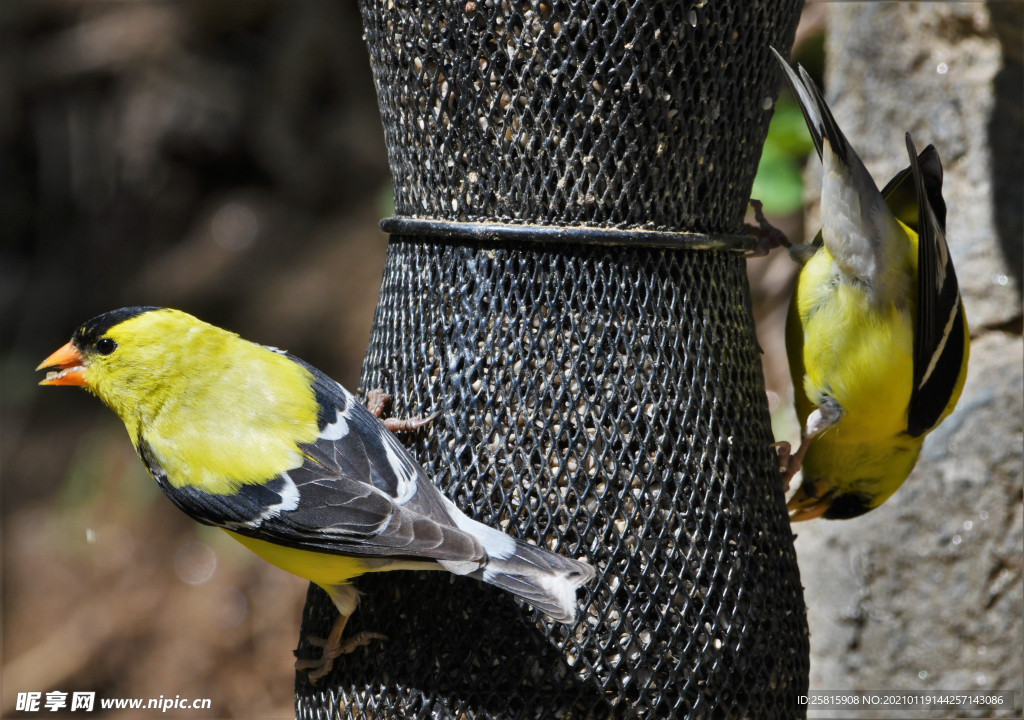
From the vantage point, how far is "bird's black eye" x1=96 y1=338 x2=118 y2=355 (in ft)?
8.13

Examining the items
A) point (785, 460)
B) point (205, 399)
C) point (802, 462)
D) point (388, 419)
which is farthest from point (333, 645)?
point (802, 462)

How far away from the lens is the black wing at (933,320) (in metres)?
2.75

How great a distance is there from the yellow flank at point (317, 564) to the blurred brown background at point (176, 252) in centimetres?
222

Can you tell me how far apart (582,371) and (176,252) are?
6671mm

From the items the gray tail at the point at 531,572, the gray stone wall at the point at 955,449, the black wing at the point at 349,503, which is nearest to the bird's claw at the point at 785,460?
the gray stone wall at the point at 955,449

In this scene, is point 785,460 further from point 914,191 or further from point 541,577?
point 541,577

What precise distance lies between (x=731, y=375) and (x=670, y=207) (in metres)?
0.43

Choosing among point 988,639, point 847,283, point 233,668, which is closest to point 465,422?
point 847,283

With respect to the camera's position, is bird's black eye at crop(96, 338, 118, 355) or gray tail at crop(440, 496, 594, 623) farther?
bird's black eye at crop(96, 338, 118, 355)

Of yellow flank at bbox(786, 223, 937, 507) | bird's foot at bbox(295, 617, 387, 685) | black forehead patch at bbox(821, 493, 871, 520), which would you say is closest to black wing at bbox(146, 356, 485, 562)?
bird's foot at bbox(295, 617, 387, 685)

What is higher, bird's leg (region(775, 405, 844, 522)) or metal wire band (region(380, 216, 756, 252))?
metal wire band (region(380, 216, 756, 252))

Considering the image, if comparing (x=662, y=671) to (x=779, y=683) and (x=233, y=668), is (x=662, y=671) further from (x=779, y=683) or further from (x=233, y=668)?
(x=233, y=668)

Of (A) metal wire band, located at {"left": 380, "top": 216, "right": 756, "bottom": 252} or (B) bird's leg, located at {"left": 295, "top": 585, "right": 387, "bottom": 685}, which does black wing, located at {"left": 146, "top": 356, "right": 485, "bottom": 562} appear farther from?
(A) metal wire band, located at {"left": 380, "top": 216, "right": 756, "bottom": 252}

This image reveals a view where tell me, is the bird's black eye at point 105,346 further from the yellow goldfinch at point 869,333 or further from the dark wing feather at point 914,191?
the dark wing feather at point 914,191
